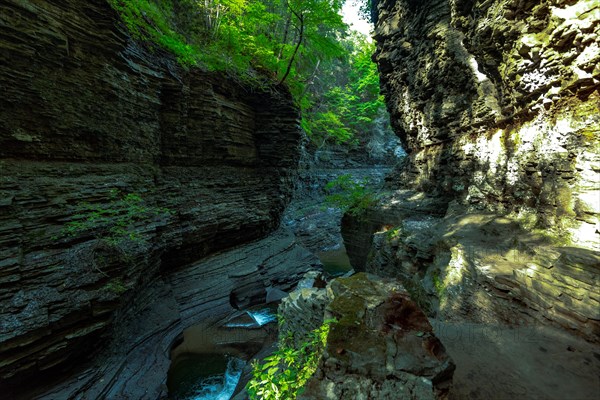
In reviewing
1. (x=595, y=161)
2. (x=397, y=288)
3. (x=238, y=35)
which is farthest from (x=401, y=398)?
(x=238, y=35)

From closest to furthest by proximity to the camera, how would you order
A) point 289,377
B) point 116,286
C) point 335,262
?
point 289,377 → point 116,286 → point 335,262

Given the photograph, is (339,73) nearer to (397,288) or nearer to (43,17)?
(43,17)

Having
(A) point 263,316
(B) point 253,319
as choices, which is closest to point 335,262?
(A) point 263,316

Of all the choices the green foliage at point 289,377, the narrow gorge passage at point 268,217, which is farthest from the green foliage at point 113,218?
the green foliage at point 289,377

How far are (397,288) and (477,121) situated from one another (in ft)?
24.2

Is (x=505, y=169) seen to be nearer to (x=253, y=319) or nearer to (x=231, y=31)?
(x=253, y=319)

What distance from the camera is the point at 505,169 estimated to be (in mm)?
7195

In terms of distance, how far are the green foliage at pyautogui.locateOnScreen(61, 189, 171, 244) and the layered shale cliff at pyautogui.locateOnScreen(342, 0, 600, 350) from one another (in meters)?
9.67

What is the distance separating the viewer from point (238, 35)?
1414 centimetres

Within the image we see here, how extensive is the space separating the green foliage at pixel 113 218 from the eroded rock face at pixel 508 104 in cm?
1187

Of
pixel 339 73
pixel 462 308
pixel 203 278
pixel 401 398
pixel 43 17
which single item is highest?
pixel 339 73

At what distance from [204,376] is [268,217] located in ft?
30.7

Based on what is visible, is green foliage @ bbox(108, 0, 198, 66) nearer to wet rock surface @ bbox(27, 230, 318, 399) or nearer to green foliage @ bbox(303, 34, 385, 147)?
wet rock surface @ bbox(27, 230, 318, 399)

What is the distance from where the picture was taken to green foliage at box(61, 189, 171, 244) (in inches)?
303
